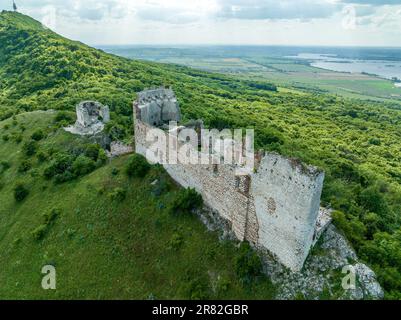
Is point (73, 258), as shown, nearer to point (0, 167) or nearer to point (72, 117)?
point (0, 167)

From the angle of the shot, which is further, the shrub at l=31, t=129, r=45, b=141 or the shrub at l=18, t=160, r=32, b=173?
the shrub at l=31, t=129, r=45, b=141

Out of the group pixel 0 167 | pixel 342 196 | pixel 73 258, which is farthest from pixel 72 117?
pixel 342 196

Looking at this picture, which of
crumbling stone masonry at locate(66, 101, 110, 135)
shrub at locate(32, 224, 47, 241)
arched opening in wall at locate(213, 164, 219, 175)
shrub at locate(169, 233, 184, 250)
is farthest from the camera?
crumbling stone masonry at locate(66, 101, 110, 135)

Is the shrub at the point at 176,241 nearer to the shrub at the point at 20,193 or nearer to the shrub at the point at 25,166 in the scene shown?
the shrub at the point at 20,193

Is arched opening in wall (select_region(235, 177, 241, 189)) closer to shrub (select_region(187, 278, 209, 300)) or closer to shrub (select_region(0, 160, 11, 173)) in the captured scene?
shrub (select_region(187, 278, 209, 300))

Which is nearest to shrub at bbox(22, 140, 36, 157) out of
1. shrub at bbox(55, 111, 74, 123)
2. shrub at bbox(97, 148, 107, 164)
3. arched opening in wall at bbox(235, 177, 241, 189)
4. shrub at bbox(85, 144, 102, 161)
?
shrub at bbox(55, 111, 74, 123)
